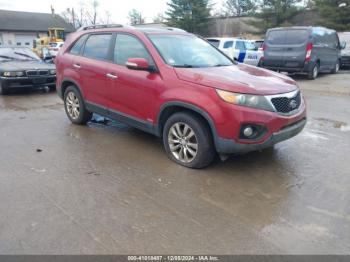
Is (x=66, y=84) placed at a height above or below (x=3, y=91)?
above

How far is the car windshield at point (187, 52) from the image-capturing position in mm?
4672

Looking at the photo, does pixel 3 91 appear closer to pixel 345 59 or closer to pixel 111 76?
pixel 111 76

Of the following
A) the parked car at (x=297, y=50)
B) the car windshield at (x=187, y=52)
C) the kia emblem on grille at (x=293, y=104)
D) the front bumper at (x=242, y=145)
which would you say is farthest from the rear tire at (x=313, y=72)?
the front bumper at (x=242, y=145)

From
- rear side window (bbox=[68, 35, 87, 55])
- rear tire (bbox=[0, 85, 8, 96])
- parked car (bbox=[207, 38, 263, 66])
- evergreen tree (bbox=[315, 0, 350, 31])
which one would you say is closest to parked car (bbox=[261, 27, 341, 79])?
parked car (bbox=[207, 38, 263, 66])

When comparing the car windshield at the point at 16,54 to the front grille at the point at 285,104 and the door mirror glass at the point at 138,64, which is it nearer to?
the door mirror glass at the point at 138,64

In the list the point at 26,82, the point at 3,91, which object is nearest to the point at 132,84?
the point at 26,82

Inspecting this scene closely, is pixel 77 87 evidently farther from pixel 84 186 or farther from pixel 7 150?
pixel 84 186

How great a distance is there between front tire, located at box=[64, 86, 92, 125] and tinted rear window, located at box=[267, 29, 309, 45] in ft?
30.3

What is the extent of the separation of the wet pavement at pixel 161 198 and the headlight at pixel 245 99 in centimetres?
91

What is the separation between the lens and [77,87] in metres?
6.09

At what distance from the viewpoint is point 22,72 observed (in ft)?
31.6

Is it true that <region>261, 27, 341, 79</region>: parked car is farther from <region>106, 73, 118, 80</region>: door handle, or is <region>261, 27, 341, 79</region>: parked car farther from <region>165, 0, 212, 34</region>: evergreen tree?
<region>165, 0, 212, 34</region>: evergreen tree

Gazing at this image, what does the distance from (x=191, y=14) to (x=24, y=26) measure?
29.1m

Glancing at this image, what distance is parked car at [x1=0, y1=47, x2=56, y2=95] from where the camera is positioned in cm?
952
